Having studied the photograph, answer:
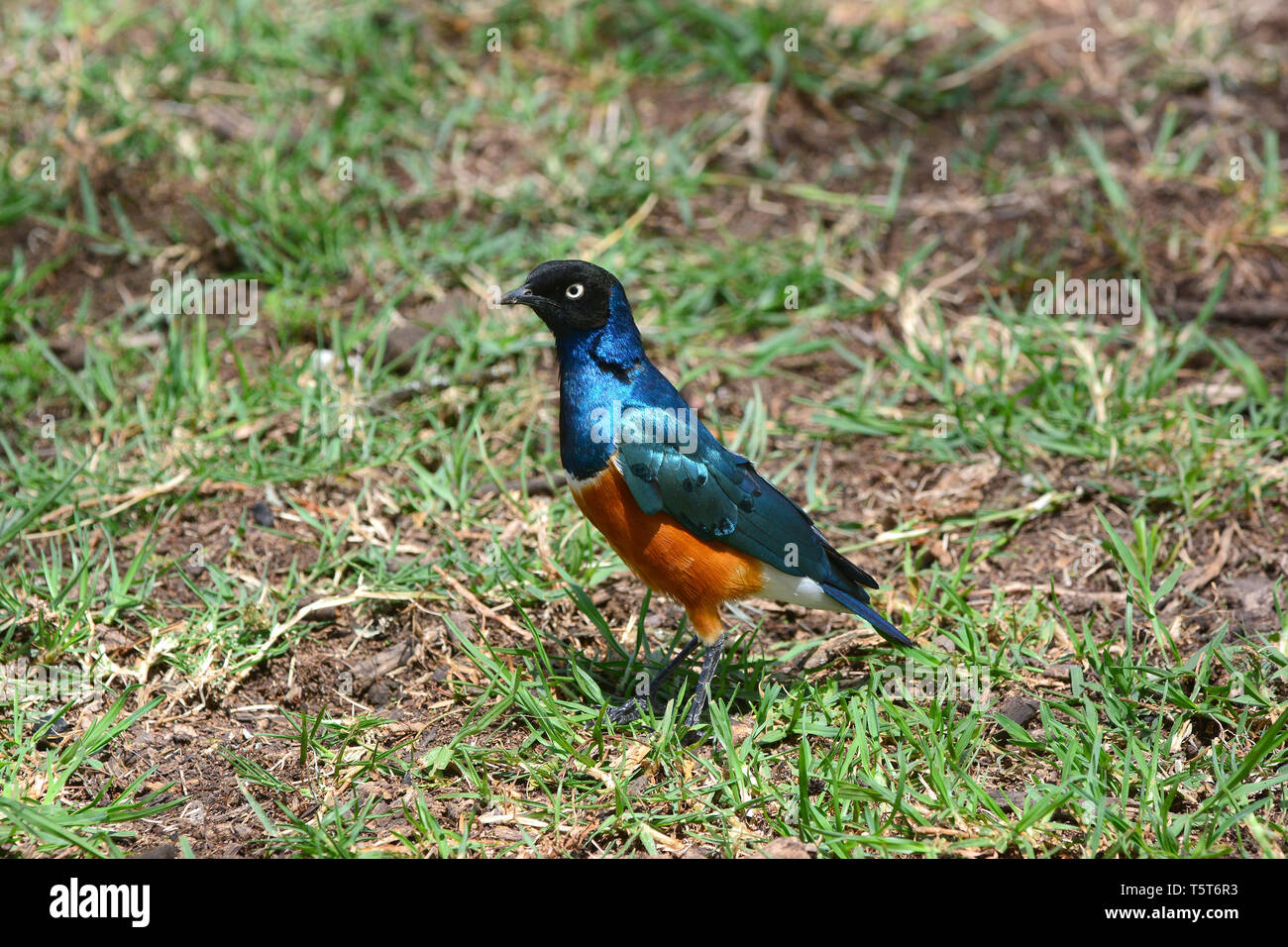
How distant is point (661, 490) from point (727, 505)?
9.1 inches

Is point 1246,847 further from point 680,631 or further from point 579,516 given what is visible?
point 579,516

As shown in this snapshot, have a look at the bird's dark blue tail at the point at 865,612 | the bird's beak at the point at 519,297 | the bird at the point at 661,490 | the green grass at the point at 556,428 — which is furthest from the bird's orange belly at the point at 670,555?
the bird's beak at the point at 519,297

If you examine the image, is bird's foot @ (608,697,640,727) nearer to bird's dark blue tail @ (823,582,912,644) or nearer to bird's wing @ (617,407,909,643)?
bird's wing @ (617,407,909,643)

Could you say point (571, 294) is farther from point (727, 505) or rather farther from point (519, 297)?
point (727, 505)

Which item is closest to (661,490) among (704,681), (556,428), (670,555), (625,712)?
(670,555)

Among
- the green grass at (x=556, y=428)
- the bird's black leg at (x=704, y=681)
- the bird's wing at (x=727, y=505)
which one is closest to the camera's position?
the green grass at (x=556, y=428)

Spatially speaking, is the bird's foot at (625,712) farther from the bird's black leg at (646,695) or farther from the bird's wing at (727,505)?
the bird's wing at (727,505)

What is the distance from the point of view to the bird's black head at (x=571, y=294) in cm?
400

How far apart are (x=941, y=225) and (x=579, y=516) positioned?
2.61m

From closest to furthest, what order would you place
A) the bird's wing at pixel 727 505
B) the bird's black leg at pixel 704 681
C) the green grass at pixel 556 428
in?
1. the green grass at pixel 556 428
2. the bird's wing at pixel 727 505
3. the bird's black leg at pixel 704 681

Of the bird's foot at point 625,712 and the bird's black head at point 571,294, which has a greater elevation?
the bird's black head at point 571,294

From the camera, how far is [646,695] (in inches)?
164

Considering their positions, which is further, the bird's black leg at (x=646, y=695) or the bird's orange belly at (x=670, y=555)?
the bird's black leg at (x=646, y=695)
